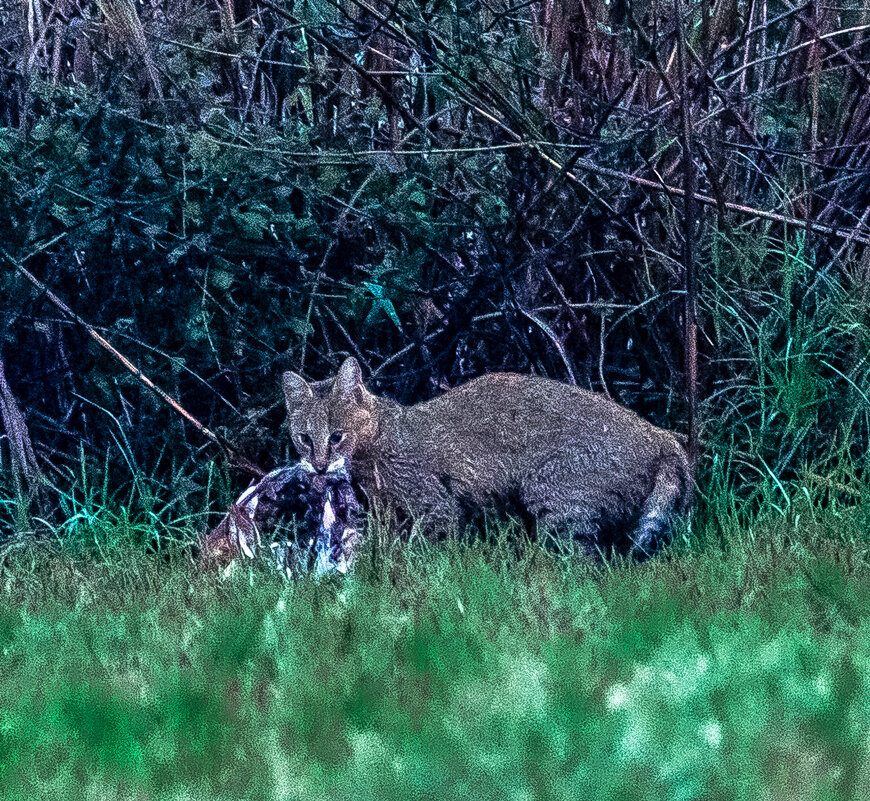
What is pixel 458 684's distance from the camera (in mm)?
3137

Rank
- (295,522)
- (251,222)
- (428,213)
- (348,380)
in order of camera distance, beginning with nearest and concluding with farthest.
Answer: (295,522), (348,380), (251,222), (428,213)

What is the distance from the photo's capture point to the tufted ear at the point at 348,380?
5.36m

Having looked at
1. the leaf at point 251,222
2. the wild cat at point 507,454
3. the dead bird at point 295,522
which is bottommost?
the dead bird at point 295,522

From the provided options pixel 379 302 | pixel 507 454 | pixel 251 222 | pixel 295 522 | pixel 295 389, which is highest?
pixel 251 222

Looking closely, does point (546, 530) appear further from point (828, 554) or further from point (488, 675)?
point (488, 675)

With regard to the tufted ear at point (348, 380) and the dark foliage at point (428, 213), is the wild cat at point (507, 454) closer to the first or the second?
the tufted ear at point (348, 380)

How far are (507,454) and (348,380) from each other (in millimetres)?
A: 628

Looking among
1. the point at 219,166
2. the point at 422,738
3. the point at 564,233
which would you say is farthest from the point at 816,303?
the point at 422,738

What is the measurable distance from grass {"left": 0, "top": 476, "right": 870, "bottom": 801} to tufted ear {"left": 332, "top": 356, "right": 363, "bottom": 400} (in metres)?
0.93

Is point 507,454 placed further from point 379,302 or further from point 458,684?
point 458,684

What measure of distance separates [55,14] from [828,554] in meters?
3.98

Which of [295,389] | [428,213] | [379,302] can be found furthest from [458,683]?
[428,213]

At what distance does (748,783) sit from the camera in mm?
2506

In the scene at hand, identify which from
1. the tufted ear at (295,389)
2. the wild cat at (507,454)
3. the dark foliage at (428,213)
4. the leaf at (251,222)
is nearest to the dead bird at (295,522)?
the wild cat at (507,454)
